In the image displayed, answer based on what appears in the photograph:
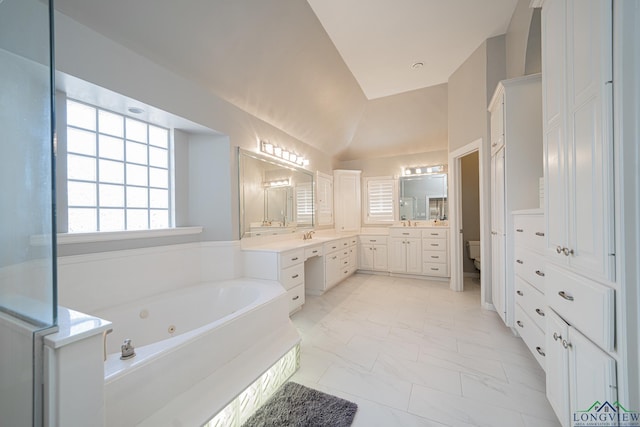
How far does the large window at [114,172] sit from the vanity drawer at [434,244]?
13.0 feet

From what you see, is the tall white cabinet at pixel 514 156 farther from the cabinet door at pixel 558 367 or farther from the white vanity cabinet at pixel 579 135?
the cabinet door at pixel 558 367

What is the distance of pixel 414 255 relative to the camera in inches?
174

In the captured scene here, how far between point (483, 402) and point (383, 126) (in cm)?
430

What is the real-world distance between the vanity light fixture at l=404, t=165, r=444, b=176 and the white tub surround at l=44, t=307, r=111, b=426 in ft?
16.6

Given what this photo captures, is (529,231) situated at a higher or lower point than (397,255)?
higher

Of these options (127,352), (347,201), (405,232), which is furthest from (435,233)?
(127,352)

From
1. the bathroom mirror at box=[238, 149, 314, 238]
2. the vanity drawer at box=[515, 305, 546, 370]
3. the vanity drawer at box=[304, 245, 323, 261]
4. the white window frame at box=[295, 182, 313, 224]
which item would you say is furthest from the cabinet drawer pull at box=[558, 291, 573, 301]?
the white window frame at box=[295, 182, 313, 224]

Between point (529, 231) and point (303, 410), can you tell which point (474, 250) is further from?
point (303, 410)

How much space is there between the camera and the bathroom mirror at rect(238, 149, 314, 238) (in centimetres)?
285

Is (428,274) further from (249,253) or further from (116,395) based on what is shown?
(116,395)

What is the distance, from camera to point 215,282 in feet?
8.24

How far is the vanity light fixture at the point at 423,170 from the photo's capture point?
4.71 metres

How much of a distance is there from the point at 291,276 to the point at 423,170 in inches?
141

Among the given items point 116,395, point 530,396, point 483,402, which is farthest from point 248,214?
point 530,396
